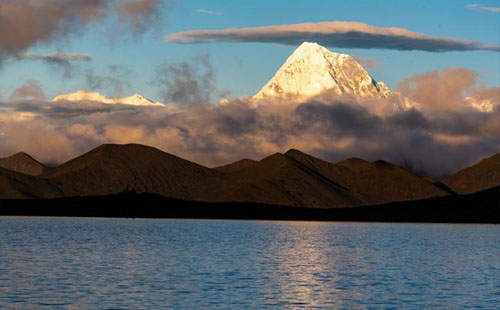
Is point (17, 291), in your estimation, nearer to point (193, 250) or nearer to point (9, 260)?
point (9, 260)

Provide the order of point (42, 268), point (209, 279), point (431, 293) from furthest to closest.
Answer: point (42, 268) → point (209, 279) → point (431, 293)

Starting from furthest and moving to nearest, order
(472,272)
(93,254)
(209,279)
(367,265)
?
(93,254) → (367,265) → (472,272) → (209,279)

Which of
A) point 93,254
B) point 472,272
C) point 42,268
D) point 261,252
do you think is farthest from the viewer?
point 261,252

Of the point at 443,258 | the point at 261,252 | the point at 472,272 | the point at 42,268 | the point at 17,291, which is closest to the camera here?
the point at 17,291

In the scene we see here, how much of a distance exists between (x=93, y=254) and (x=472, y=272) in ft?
148

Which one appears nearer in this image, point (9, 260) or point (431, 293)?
point (431, 293)

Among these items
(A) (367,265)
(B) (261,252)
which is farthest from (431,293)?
(B) (261,252)

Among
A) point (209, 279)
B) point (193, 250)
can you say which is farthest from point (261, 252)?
point (209, 279)

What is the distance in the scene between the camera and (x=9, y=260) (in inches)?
3799

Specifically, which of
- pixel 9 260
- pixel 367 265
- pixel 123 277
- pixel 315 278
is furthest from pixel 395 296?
pixel 9 260

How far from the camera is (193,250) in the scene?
125m

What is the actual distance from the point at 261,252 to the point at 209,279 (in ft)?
155

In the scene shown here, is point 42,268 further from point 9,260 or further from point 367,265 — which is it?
point 367,265

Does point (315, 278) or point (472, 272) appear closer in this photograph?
point (315, 278)
